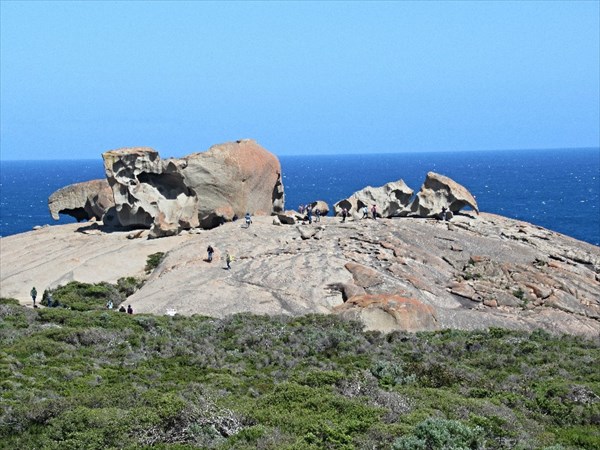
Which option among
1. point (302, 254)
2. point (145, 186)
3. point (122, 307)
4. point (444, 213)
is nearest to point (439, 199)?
point (444, 213)

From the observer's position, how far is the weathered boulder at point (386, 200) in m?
53.4

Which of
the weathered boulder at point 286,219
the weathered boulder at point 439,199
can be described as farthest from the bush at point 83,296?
the weathered boulder at point 439,199

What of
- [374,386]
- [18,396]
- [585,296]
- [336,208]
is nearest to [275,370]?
[374,386]

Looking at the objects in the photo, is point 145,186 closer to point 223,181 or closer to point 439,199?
point 223,181

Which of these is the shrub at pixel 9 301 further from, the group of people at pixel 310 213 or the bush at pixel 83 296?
the group of people at pixel 310 213

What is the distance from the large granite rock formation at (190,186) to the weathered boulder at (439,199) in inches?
351

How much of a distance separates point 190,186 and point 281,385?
103 feet

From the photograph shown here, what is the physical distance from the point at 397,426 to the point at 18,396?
921 cm

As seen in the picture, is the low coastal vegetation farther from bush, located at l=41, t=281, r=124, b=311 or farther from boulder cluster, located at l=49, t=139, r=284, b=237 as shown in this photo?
boulder cluster, located at l=49, t=139, r=284, b=237

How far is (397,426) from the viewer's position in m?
18.8

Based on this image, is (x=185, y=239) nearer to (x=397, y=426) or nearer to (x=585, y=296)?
(x=585, y=296)

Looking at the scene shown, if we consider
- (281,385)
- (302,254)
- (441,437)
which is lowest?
(302,254)

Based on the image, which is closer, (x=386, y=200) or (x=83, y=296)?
(x=83, y=296)

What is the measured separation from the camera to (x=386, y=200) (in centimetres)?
5347
